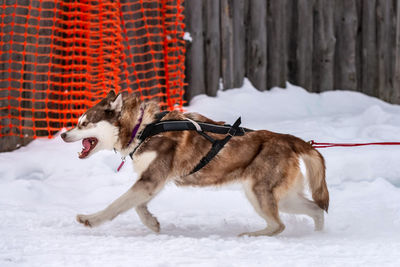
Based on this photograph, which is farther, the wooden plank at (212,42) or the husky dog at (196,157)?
the wooden plank at (212,42)

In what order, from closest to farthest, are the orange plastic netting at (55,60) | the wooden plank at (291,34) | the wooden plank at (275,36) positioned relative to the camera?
→ the orange plastic netting at (55,60) < the wooden plank at (275,36) < the wooden plank at (291,34)

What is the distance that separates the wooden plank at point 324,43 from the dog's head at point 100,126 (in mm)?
5761

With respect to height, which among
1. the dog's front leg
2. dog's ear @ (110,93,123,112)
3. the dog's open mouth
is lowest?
the dog's front leg

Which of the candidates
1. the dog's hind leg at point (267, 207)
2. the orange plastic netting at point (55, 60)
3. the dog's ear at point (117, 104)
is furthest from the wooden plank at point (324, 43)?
the dog's ear at point (117, 104)

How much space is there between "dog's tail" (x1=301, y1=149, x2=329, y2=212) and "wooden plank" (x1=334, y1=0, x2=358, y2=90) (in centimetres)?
552

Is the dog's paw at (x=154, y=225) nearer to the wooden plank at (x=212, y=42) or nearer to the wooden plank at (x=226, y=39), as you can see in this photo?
the wooden plank at (x=212, y=42)

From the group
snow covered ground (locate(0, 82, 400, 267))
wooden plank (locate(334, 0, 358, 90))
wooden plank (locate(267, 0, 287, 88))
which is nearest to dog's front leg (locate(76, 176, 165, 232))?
snow covered ground (locate(0, 82, 400, 267))

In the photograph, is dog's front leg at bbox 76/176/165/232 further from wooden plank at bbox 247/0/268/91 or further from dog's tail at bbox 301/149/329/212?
wooden plank at bbox 247/0/268/91

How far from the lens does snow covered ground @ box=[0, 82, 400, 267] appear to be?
12.1ft

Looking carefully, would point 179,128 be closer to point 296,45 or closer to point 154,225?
point 154,225

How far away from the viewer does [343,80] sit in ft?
32.1

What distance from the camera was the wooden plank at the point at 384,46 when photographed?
1001cm

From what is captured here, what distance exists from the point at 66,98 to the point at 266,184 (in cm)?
372

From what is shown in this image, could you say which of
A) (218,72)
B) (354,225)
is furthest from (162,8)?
(354,225)
